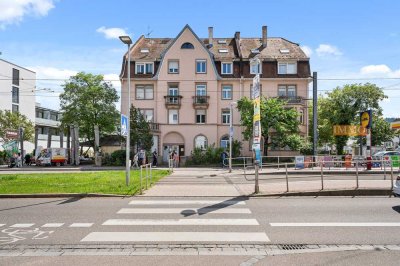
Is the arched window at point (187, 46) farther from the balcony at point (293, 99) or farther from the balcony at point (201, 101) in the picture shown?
the balcony at point (293, 99)

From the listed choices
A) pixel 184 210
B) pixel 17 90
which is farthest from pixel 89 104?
pixel 184 210

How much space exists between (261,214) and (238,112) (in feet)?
130

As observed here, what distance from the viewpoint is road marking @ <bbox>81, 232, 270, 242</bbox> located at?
761 cm

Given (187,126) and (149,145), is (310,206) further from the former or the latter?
(187,126)

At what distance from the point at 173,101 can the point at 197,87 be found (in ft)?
10.6

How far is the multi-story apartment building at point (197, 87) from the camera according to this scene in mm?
48781

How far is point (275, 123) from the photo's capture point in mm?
42688

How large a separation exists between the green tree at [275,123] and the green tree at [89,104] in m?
17.2

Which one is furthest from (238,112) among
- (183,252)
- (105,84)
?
(183,252)

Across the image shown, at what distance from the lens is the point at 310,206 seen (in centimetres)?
1149

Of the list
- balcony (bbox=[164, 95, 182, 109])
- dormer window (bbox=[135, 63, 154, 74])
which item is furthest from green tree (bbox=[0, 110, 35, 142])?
balcony (bbox=[164, 95, 182, 109])

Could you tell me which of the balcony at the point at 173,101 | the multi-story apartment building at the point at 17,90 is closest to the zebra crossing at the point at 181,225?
the balcony at the point at 173,101

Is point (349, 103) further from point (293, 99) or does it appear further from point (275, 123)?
point (275, 123)

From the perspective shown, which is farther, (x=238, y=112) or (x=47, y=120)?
(x=47, y=120)
